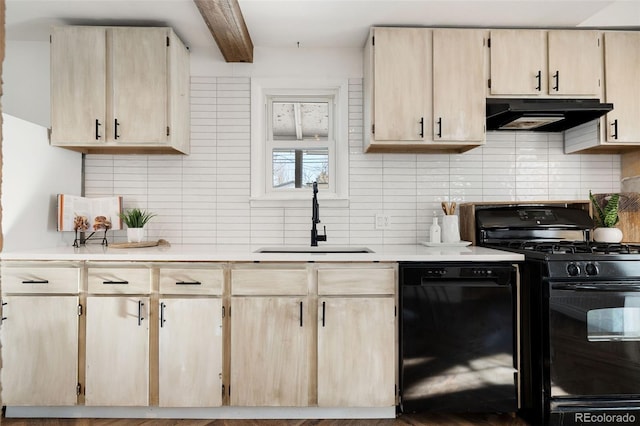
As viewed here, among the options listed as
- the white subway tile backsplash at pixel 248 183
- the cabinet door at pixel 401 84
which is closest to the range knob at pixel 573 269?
the white subway tile backsplash at pixel 248 183

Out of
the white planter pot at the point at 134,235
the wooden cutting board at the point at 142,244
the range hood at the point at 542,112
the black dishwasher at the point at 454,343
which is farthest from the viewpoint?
the white planter pot at the point at 134,235

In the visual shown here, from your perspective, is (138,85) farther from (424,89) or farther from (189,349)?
(424,89)

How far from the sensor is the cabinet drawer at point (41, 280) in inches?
86.3

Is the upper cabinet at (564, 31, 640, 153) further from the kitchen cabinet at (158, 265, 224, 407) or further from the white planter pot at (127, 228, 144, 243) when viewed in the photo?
the white planter pot at (127, 228, 144, 243)

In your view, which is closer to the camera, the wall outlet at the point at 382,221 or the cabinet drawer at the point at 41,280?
the cabinet drawer at the point at 41,280

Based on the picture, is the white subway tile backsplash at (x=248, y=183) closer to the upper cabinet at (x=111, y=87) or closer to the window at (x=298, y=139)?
the window at (x=298, y=139)

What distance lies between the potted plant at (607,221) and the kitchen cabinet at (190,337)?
8.03 feet

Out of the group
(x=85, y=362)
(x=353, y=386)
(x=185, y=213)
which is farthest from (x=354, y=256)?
(x=85, y=362)

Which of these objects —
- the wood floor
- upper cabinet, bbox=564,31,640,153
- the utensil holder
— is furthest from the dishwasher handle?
upper cabinet, bbox=564,31,640,153

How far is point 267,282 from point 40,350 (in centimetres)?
125

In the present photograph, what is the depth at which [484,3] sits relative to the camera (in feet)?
7.85

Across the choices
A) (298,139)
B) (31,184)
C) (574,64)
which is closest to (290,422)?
(298,139)

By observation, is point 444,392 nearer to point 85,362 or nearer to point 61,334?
point 85,362

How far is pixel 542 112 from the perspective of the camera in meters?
2.49
